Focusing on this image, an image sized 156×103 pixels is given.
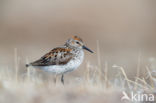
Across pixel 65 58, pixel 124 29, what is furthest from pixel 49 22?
pixel 65 58

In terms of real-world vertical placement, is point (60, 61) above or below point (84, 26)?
below

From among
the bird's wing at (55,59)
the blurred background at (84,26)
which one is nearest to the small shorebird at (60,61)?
the bird's wing at (55,59)

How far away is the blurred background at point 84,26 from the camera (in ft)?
95.8

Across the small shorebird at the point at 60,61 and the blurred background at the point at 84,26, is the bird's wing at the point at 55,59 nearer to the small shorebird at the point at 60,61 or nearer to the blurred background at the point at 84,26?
the small shorebird at the point at 60,61

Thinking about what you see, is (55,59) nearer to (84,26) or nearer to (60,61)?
(60,61)

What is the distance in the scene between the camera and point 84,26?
3503 cm

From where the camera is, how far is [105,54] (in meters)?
28.4

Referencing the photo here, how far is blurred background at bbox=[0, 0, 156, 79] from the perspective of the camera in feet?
95.8

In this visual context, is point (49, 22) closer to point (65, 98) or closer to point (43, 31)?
point (43, 31)

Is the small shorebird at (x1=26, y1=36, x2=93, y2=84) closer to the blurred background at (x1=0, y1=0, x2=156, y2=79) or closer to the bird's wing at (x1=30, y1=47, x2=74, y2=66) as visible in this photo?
the bird's wing at (x1=30, y1=47, x2=74, y2=66)

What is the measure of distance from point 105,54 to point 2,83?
56.8ft

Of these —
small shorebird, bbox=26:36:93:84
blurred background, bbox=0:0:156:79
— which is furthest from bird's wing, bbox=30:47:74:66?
blurred background, bbox=0:0:156:79

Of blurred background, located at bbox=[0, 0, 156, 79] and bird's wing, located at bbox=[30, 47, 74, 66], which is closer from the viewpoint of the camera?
bird's wing, located at bbox=[30, 47, 74, 66]

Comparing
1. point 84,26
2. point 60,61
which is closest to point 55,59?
point 60,61
